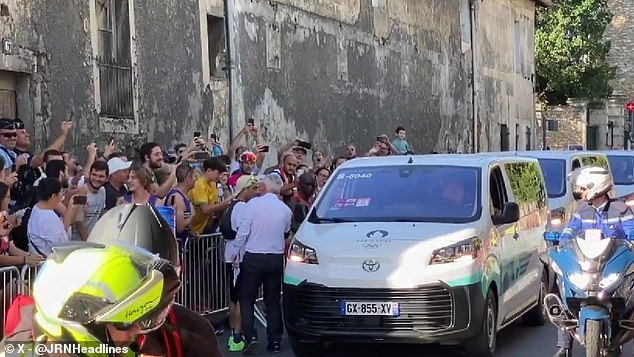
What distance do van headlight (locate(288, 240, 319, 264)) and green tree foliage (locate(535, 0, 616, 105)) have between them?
4020 cm

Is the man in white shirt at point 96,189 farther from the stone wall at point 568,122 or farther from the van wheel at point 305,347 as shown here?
the stone wall at point 568,122

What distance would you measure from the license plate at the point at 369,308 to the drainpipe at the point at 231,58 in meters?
10.8

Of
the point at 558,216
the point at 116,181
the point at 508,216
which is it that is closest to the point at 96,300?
the point at 508,216

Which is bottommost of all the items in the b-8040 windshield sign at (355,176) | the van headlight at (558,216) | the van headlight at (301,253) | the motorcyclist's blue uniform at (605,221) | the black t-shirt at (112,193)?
the van headlight at (558,216)

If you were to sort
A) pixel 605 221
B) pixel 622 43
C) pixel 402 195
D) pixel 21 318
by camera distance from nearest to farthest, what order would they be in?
1. pixel 21 318
2. pixel 605 221
3. pixel 402 195
4. pixel 622 43

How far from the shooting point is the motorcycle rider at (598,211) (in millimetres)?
8016

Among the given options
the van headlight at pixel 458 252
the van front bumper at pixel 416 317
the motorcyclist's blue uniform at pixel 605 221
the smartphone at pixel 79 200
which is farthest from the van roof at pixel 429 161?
the smartphone at pixel 79 200

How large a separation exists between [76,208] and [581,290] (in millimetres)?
4188

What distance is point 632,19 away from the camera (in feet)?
209

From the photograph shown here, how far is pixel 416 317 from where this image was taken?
29.3ft

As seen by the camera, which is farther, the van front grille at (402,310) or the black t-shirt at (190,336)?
the van front grille at (402,310)

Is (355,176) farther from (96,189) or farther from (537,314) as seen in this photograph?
(537,314)

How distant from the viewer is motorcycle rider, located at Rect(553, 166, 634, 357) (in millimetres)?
8016

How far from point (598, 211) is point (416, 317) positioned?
Answer: 178 centimetres
